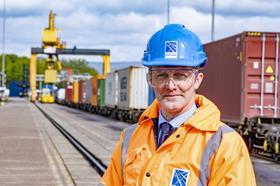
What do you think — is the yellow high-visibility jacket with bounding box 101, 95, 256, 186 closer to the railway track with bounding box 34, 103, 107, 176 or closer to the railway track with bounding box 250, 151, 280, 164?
the railway track with bounding box 34, 103, 107, 176

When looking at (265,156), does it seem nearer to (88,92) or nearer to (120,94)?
(120,94)

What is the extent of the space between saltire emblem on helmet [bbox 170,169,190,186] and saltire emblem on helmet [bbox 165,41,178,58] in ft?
1.50

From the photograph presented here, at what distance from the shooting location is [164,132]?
2.68 meters

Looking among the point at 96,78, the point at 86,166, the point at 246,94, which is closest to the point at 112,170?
the point at 86,166

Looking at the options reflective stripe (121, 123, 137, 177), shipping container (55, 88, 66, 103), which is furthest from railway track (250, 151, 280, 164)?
shipping container (55, 88, 66, 103)

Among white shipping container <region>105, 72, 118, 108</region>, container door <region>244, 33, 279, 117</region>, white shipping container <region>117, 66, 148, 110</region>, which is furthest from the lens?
white shipping container <region>105, 72, 118, 108</region>

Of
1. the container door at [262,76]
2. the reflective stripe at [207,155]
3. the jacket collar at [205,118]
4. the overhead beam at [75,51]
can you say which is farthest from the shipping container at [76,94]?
the reflective stripe at [207,155]

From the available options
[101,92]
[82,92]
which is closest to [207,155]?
[101,92]

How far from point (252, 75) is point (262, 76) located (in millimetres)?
328

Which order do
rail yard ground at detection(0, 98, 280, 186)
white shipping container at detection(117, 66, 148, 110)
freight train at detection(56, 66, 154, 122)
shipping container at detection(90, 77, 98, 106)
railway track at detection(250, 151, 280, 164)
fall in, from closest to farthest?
rail yard ground at detection(0, 98, 280, 186) → railway track at detection(250, 151, 280, 164) → white shipping container at detection(117, 66, 148, 110) → freight train at detection(56, 66, 154, 122) → shipping container at detection(90, 77, 98, 106)

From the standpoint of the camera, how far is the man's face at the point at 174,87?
268 cm

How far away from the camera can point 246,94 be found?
60.7ft

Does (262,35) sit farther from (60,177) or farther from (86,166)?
(60,177)

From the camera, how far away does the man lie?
248cm
